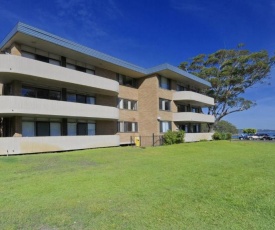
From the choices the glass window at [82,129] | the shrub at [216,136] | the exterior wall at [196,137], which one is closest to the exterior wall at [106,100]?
the glass window at [82,129]

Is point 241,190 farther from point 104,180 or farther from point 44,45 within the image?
point 44,45

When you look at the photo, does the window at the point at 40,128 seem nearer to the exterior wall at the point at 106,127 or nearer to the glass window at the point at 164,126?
the exterior wall at the point at 106,127

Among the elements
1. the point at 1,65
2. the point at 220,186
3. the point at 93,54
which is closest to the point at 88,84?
the point at 93,54

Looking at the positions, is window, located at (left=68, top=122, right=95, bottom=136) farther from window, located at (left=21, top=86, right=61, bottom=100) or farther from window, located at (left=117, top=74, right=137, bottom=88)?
window, located at (left=117, top=74, right=137, bottom=88)

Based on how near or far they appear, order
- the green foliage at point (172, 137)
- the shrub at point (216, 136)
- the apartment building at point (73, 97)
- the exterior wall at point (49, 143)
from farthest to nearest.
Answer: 1. the shrub at point (216, 136)
2. the green foliage at point (172, 137)
3. the apartment building at point (73, 97)
4. the exterior wall at point (49, 143)

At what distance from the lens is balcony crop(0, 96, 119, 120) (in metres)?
15.4

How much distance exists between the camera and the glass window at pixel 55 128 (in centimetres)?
1964

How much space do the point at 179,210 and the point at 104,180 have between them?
3639 millimetres

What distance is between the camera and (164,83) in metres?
29.8

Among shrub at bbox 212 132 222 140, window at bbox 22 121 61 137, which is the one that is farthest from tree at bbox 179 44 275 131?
window at bbox 22 121 61 137

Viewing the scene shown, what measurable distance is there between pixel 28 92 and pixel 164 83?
17328mm

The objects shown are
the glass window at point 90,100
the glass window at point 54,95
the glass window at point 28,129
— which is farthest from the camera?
the glass window at point 90,100

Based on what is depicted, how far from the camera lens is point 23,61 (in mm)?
15984

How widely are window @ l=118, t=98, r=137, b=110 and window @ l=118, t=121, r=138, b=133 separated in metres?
1.92
